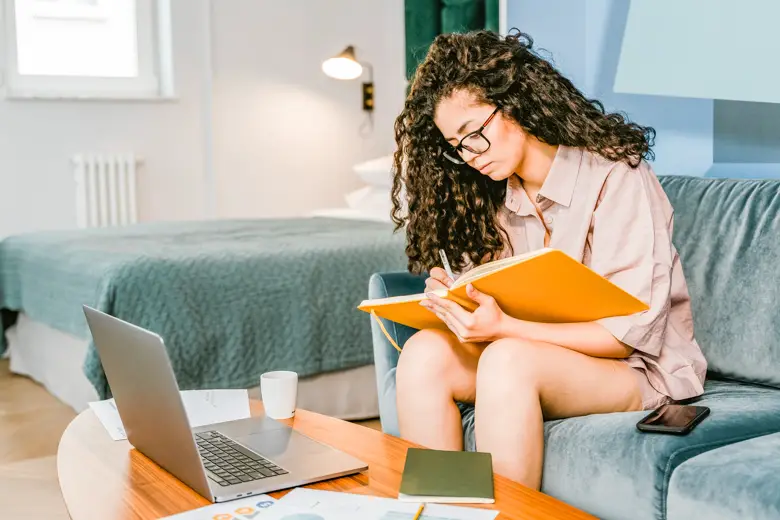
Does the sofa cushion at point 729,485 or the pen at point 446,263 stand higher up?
the pen at point 446,263

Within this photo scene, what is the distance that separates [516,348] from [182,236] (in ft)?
5.96

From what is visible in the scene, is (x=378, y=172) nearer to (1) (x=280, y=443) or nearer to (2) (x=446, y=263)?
(2) (x=446, y=263)

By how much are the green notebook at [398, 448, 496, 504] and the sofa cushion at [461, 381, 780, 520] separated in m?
0.22

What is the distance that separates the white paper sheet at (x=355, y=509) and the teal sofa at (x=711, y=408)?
33 centimetres

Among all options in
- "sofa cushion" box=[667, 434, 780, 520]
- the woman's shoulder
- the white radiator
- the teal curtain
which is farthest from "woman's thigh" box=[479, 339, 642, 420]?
the white radiator

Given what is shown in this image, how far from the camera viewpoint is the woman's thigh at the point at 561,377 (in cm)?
134

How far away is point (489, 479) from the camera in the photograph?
3.57 feet

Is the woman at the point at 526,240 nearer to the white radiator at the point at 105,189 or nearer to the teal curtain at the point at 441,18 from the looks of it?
the teal curtain at the point at 441,18

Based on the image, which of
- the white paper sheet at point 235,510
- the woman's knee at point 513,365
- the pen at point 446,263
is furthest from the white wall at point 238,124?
the white paper sheet at point 235,510

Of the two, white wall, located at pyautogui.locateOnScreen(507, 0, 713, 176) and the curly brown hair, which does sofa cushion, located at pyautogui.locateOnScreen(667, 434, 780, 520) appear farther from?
white wall, located at pyautogui.locateOnScreen(507, 0, 713, 176)

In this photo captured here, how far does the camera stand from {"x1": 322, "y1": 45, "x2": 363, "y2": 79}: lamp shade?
4.41 m

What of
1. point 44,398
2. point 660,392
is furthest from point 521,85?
point 44,398

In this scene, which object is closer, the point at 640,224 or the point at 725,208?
the point at 640,224

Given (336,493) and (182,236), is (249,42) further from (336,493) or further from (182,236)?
(336,493)
